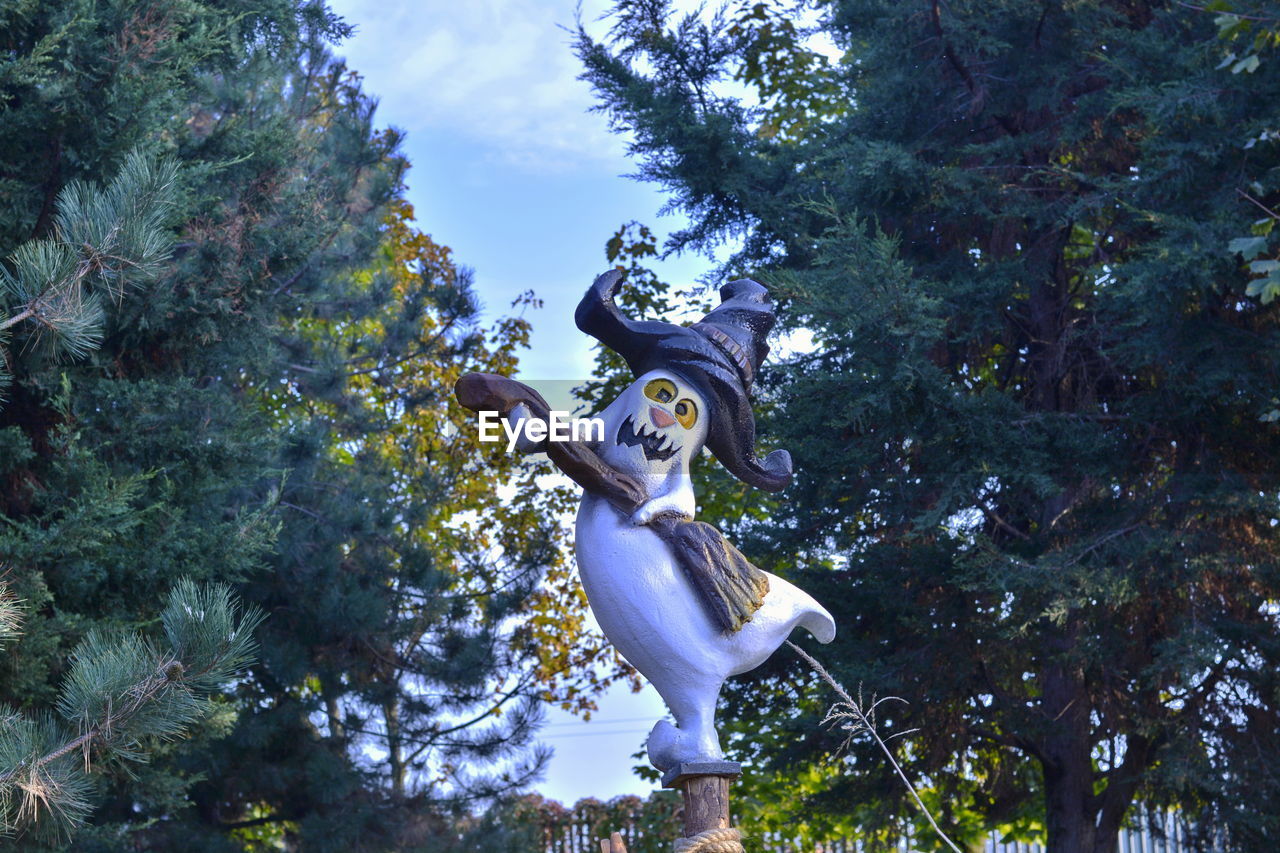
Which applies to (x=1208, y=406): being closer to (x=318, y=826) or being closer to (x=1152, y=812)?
(x=1152, y=812)

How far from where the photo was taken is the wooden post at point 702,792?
8.16 ft

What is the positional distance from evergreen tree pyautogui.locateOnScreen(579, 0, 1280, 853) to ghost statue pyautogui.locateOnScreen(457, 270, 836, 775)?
308cm

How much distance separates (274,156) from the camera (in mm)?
5301

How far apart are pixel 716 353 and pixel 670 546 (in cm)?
46

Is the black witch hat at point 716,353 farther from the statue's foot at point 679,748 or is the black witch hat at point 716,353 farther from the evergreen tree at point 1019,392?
the evergreen tree at point 1019,392

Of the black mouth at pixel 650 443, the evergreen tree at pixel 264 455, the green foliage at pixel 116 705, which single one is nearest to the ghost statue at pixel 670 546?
the black mouth at pixel 650 443

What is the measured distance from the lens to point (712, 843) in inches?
95.7

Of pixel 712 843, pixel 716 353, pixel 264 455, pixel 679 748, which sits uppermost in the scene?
pixel 264 455

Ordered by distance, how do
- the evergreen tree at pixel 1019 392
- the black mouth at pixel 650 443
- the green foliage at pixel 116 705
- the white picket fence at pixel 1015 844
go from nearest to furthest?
the black mouth at pixel 650 443 → the green foliage at pixel 116 705 → the evergreen tree at pixel 1019 392 → the white picket fence at pixel 1015 844

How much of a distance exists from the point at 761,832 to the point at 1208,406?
4.00 metres

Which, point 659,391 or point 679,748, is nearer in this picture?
point 679,748

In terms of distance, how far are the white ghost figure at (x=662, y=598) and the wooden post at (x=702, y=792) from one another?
0.02 metres

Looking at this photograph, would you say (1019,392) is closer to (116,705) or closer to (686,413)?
(686,413)

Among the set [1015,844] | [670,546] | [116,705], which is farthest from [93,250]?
[1015,844]
